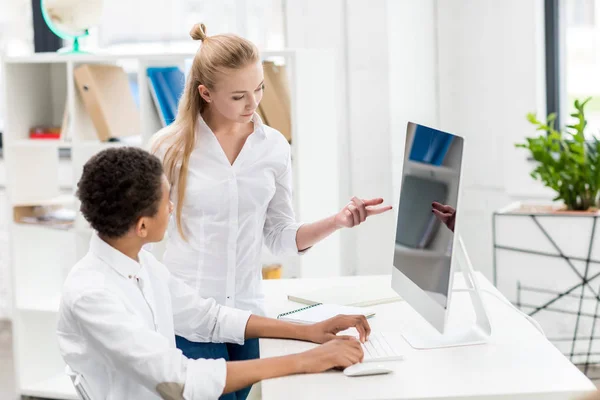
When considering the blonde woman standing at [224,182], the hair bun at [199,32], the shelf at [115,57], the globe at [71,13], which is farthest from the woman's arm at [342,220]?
the globe at [71,13]

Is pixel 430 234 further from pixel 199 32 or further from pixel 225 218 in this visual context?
pixel 199 32

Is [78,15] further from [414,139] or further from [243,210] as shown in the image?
[414,139]

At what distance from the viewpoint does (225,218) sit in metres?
1.95

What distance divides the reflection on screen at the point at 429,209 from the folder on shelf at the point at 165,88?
5.23ft

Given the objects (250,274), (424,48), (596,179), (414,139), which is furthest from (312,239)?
(424,48)

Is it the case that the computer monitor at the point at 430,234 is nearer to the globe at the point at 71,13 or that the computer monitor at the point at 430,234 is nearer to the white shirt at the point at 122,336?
the white shirt at the point at 122,336

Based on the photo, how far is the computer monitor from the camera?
1.57 metres

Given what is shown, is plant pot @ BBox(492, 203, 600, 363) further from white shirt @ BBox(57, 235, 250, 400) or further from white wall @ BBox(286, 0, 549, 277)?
white shirt @ BBox(57, 235, 250, 400)

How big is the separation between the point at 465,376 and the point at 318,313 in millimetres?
484

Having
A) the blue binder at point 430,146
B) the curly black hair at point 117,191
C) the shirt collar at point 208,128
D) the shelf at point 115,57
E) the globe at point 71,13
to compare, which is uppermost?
the globe at point 71,13

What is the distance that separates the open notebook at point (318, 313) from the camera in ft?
6.12

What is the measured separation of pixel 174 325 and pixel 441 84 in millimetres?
2511

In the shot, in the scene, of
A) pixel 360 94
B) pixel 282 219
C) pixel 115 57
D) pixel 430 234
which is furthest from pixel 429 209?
pixel 360 94

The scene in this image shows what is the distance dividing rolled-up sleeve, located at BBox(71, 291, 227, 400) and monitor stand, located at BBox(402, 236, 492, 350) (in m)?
0.50
